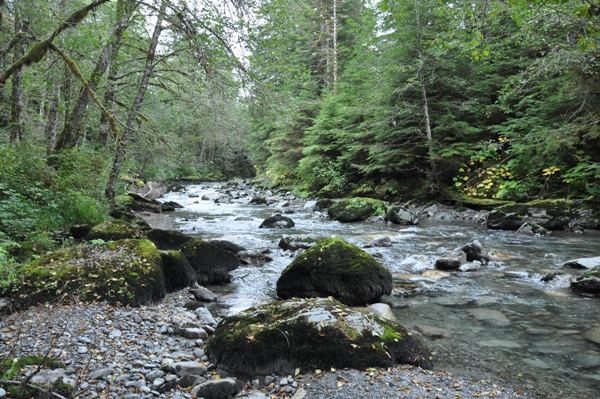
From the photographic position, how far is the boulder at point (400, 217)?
44.2 ft

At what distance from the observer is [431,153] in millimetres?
15156

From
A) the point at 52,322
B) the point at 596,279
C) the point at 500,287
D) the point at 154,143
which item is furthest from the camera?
the point at 154,143

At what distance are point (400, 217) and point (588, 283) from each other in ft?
A: 25.8

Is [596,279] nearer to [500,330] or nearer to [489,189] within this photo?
[500,330]

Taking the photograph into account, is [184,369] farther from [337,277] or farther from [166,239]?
[166,239]

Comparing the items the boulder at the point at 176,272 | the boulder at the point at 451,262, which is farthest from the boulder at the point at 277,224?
the boulder at the point at 176,272

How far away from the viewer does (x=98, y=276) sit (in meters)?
4.69

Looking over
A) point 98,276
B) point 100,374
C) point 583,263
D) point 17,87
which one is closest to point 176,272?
point 98,276

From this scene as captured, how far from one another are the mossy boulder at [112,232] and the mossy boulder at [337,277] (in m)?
3.44

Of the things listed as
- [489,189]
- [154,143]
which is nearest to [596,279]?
[489,189]

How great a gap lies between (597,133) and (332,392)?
38.9 ft

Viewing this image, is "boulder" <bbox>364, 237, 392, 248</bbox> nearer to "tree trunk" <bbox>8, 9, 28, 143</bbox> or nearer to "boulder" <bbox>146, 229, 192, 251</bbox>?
"boulder" <bbox>146, 229, 192, 251</bbox>

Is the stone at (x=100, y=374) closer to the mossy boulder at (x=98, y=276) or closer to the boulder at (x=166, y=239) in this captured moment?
the mossy boulder at (x=98, y=276)

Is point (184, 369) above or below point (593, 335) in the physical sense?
above
